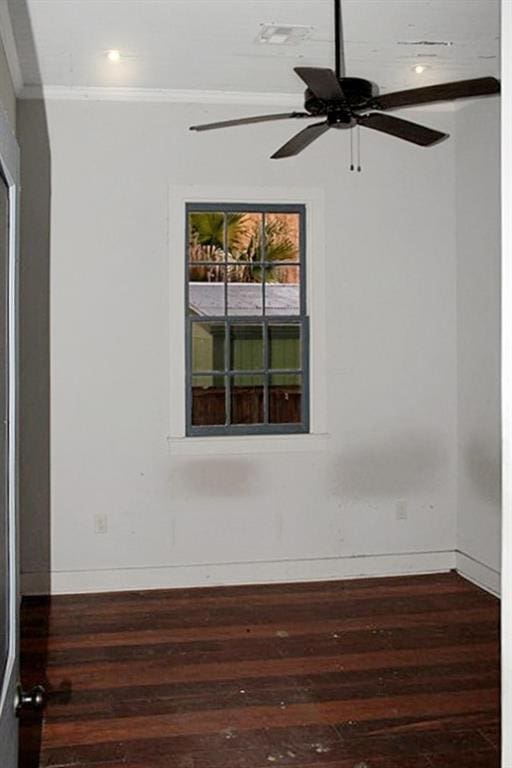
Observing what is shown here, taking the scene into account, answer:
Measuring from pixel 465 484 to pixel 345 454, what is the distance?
0.81 m

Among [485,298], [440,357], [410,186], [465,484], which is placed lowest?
[465,484]

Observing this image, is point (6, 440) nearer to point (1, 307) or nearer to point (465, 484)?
point (1, 307)

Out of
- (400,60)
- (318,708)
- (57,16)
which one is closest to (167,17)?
(57,16)

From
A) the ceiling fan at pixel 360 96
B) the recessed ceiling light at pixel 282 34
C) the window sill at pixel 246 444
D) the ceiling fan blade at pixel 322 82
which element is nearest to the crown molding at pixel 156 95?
the recessed ceiling light at pixel 282 34

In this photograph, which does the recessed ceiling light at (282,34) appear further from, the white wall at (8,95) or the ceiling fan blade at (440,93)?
the white wall at (8,95)

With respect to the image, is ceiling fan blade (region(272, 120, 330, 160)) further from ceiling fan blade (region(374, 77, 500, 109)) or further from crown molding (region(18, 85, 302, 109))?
crown molding (region(18, 85, 302, 109))

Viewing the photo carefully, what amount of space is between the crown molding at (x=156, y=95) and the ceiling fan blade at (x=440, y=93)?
1911mm

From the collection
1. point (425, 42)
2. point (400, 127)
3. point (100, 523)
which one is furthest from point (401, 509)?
point (425, 42)

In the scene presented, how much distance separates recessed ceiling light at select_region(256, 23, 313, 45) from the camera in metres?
4.12

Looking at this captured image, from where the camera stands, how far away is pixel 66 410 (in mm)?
5121

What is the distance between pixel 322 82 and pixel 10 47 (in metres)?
1.90

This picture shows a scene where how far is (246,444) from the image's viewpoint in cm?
530

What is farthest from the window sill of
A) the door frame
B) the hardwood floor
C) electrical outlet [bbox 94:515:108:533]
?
the door frame

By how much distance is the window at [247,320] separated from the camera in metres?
5.38
